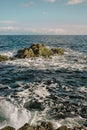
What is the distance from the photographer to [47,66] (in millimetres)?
43406

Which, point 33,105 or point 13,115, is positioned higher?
point 13,115

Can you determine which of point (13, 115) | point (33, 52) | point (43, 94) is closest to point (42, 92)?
point (43, 94)

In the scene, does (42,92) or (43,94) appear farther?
(42,92)

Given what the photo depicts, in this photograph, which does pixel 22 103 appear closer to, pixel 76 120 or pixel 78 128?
pixel 76 120

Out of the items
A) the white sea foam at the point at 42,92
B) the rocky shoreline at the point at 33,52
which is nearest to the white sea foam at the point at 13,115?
the white sea foam at the point at 42,92

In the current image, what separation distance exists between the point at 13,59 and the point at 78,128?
3483 centimetres

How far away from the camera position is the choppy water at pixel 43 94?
19.8 m

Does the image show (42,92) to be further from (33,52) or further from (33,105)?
(33,52)

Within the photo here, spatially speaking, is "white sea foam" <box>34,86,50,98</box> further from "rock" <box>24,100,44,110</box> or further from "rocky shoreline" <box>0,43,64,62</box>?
"rocky shoreline" <box>0,43,64,62</box>

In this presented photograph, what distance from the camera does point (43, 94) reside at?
→ 26.6m

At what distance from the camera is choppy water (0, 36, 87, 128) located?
1983 centimetres

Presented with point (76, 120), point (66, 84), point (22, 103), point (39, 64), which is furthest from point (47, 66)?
point (76, 120)

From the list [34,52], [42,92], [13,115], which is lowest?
[42,92]

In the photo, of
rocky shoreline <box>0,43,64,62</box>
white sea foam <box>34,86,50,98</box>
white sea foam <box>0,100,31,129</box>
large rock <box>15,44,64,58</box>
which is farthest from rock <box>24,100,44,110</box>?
large rock <box>15,44,64,58</box>
